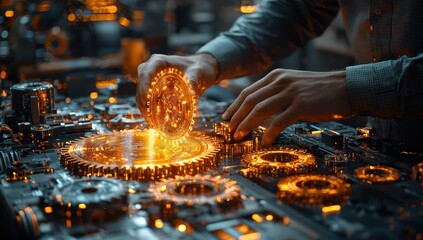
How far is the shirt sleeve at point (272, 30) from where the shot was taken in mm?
2857

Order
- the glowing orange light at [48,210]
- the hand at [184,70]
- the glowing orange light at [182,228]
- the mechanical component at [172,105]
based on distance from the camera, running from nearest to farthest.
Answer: the glowing orange light at [182,228]
the glowing orange light at [48,210]
the mechanical component at [172,105]
the hand at [184,70]

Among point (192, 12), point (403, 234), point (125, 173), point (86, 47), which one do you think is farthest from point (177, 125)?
point (192, 12)

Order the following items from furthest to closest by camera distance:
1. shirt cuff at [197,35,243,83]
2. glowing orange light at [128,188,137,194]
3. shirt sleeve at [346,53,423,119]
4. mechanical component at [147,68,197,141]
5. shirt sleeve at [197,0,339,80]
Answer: shirt sleeve at [197,0,339,80]
shirt cuff at [197,35,243,83]
mechanical component at [147,68,197,141]
shirt sleeve at [346,53,423,119]
glowing orange light at [128,188,137,194]

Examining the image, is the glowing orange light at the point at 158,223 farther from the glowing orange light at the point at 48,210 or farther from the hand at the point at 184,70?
the hand at the point at 184,70

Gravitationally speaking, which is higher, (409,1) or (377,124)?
(409,1)

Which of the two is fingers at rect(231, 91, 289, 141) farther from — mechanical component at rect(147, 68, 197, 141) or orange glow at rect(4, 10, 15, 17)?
orange glow at rect(4, 10, 15, 17)

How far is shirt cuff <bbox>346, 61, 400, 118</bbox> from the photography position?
1.86 meters

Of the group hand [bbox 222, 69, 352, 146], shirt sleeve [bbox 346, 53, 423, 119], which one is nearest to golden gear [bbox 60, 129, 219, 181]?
hand [bbox 222, 69, 352, 146]

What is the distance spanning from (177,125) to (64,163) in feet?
1.29

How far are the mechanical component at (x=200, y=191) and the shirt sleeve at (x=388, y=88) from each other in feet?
1.77

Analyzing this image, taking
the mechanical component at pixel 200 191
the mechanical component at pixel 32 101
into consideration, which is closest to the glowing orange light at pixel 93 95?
the mechanical component at pixel 32 101

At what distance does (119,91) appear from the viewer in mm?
2961

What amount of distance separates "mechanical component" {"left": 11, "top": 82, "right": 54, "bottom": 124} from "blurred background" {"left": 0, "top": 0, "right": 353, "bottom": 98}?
0.43 metres

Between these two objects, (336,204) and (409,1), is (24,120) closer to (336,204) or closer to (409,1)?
(336,204)
